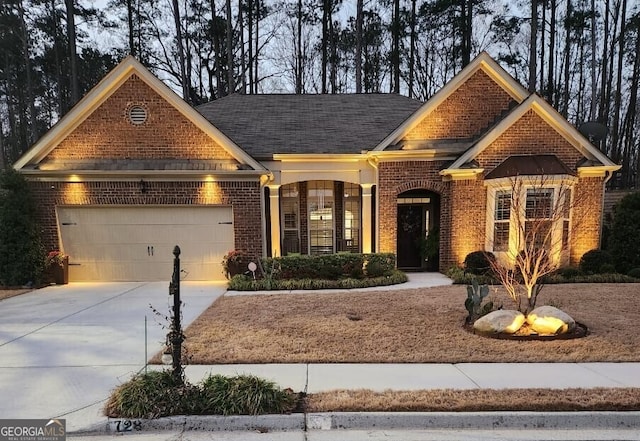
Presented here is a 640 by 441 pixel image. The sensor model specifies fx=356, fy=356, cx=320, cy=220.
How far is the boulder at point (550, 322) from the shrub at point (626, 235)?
612cm

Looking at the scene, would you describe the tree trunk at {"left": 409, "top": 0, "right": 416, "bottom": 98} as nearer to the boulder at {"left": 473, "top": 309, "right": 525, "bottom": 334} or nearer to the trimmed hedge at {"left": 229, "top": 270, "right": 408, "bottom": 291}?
the trimmed hedge at {"left": 229, "top": 270, "right": 408, "bottom": 291}

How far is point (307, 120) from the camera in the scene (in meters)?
13.0

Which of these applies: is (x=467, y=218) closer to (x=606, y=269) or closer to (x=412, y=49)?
(x=606, y=269)

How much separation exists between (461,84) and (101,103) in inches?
402

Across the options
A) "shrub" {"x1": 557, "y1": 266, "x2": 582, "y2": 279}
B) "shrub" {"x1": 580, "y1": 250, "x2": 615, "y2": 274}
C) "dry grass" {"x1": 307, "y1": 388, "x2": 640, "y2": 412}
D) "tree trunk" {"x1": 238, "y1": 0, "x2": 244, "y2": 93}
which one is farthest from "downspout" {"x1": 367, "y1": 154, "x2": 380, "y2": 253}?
"tree trunk" {"x1": 238, "y1": 0, "x2": 244, "y2": 93}

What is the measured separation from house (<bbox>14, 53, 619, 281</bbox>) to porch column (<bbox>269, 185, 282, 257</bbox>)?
33 mm

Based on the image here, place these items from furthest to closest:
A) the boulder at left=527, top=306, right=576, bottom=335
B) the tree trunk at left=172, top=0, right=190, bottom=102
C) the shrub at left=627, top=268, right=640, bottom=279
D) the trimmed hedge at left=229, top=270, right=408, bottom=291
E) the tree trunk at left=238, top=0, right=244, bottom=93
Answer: the tree trunk at left=238, top=0, right=244, bottom=93 < the tree trunk at left=172, top=0, right=190, bottom=102 < the shrub at left=627, top=268, right=640, bottom=279 < the trimmed hedge at left=229, top=270, right=408, bottom=291 < the boulder at left=527, top=306, right=576, bottom=335

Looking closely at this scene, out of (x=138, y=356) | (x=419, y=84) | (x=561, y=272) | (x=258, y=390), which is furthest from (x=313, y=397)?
(x=419, y=84)

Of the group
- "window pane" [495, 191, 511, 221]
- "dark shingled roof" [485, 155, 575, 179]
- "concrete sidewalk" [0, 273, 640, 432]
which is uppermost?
"dark shingled roof" [485, 155, 575, 179]

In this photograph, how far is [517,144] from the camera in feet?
32.3

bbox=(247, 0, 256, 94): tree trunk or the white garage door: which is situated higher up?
bbox=(247, 0, 256, 94): tree trunk

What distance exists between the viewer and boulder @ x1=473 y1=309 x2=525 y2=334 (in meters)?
5.34

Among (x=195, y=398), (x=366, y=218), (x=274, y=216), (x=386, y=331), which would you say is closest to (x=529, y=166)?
(x=366, y=218)
